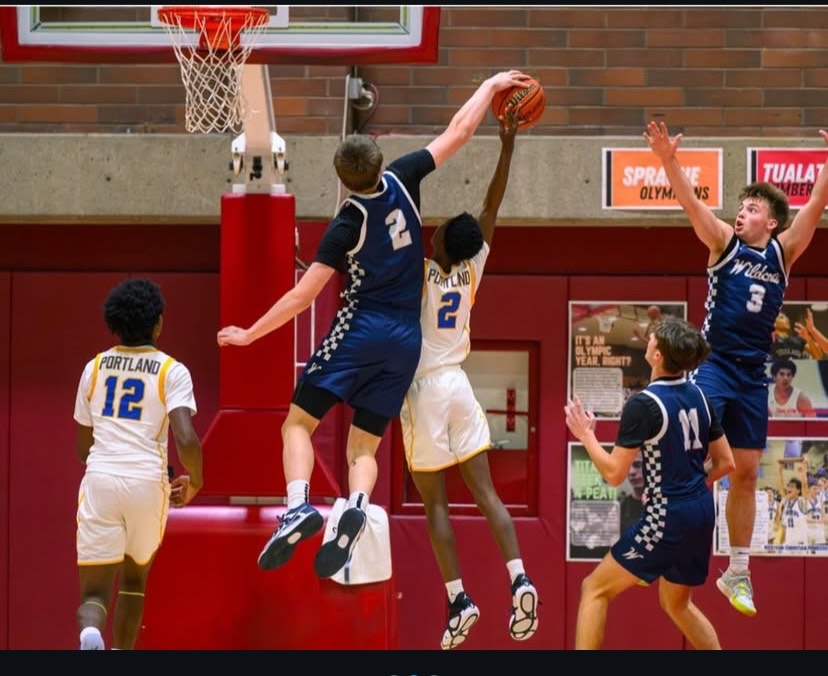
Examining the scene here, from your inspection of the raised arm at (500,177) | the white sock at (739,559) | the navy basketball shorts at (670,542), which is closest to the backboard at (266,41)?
the raised arm at (500,177)

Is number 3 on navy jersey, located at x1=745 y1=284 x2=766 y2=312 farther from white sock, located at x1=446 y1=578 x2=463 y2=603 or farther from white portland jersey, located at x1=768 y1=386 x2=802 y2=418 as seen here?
white portland jersey, located at x1=768 y1=386 x2=802 y2=418

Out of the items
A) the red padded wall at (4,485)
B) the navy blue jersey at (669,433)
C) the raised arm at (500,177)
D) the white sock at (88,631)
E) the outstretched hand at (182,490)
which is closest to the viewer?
the navy blue jersey at (669,433)

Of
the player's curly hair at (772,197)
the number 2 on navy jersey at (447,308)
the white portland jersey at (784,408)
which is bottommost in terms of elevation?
the white portland jersey at (784,408)

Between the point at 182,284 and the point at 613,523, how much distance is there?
3664mm

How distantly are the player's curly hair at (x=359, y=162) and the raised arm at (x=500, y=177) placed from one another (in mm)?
702

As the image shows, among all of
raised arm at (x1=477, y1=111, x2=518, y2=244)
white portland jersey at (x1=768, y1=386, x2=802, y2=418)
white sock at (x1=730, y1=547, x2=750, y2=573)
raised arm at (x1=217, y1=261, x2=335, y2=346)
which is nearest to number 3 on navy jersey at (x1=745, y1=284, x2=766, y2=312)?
white sock at (x1=730, y1=547, x2=750, y2=573)

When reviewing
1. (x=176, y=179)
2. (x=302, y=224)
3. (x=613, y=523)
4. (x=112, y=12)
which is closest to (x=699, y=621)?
(x=613, y=523)

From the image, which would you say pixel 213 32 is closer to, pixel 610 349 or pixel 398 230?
pixel 398 230

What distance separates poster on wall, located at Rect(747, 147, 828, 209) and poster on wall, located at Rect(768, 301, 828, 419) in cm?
101

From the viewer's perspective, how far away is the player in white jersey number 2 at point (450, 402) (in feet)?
24.8

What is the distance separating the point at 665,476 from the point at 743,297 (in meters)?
1.19

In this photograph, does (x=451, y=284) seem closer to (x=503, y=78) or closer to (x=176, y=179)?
(x=503, y=78)

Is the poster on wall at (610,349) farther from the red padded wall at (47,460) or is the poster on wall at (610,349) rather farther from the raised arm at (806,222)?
the red padded wall at (47,460)

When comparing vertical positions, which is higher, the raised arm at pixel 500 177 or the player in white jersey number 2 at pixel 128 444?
the raised arm at pixel 500 177
